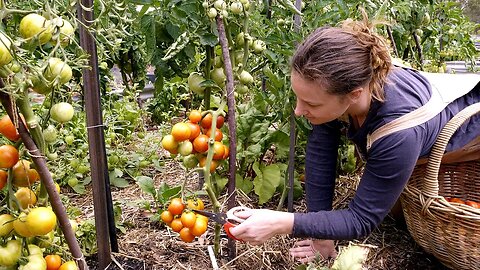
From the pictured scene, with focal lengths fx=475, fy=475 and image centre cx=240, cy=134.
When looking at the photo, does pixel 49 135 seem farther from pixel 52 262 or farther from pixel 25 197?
pixel 52 262

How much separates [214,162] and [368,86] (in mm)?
500

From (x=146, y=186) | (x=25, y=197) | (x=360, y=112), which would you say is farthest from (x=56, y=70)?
(x=146, y=186)

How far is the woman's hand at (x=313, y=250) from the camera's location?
1.58 metres

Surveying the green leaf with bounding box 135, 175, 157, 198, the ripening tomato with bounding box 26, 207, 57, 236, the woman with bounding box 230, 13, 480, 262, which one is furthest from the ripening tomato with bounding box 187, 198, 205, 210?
the ripening tomato with bounding box 26, 207, 57, 236

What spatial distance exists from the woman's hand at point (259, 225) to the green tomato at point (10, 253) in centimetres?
50

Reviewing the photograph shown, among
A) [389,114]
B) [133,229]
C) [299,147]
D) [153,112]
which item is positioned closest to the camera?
[389,114]

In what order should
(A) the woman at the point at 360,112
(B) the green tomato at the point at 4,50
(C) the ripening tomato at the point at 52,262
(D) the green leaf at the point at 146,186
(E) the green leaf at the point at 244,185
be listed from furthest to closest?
(E) the green leaf at the point at 244,185 < (D) the green leaf at the point at 146,186 < (A) the woman at the point at 360,112 < (C) the ripening tomato at the point at 52,262 < (B) the green tomato at the point at 4,50

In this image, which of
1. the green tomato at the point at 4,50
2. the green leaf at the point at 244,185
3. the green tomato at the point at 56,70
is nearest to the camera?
the green tomato at the point at 4,50

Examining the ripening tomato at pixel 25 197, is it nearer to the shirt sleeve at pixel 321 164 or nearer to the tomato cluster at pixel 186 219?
the tomato cluster at pixel 186 219

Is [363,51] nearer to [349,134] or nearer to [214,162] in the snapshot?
[349,134]

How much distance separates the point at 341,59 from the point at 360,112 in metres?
0.23

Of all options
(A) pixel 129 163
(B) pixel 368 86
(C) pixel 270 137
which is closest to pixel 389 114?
(B) pixel 368 86

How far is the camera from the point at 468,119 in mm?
1458

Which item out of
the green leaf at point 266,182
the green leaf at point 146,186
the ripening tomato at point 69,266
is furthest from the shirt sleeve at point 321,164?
the ripening tomato at point 69,266
